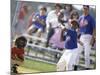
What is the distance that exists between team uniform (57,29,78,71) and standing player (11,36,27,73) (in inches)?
13.6

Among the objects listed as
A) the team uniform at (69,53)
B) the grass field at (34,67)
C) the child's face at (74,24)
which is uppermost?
the child's face at (74,24)

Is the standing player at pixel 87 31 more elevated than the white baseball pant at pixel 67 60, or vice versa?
the standing player at pixel 87 31

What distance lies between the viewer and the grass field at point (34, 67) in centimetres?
168

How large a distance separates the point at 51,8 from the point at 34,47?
37 centimetres

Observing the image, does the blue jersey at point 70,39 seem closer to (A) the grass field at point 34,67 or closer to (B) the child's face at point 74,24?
(B) the child's face at point 74,24

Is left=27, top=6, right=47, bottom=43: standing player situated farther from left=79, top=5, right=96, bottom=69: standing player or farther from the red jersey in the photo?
left=79, top=5, right=96, bottom=69: standing player

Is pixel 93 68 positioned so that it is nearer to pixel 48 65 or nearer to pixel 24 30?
pixel 48 65

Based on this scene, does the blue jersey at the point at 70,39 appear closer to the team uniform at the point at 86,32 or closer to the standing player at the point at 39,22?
the team uniform at the point at 86,32

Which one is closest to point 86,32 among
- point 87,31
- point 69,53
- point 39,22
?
point 87,31

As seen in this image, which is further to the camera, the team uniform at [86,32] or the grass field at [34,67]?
the team uniform at [86,32]

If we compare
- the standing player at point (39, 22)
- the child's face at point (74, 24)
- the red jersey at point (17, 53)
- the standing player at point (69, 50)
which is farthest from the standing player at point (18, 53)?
the child's face at point (74, 24)

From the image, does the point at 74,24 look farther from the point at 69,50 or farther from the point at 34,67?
the point at 34,67
